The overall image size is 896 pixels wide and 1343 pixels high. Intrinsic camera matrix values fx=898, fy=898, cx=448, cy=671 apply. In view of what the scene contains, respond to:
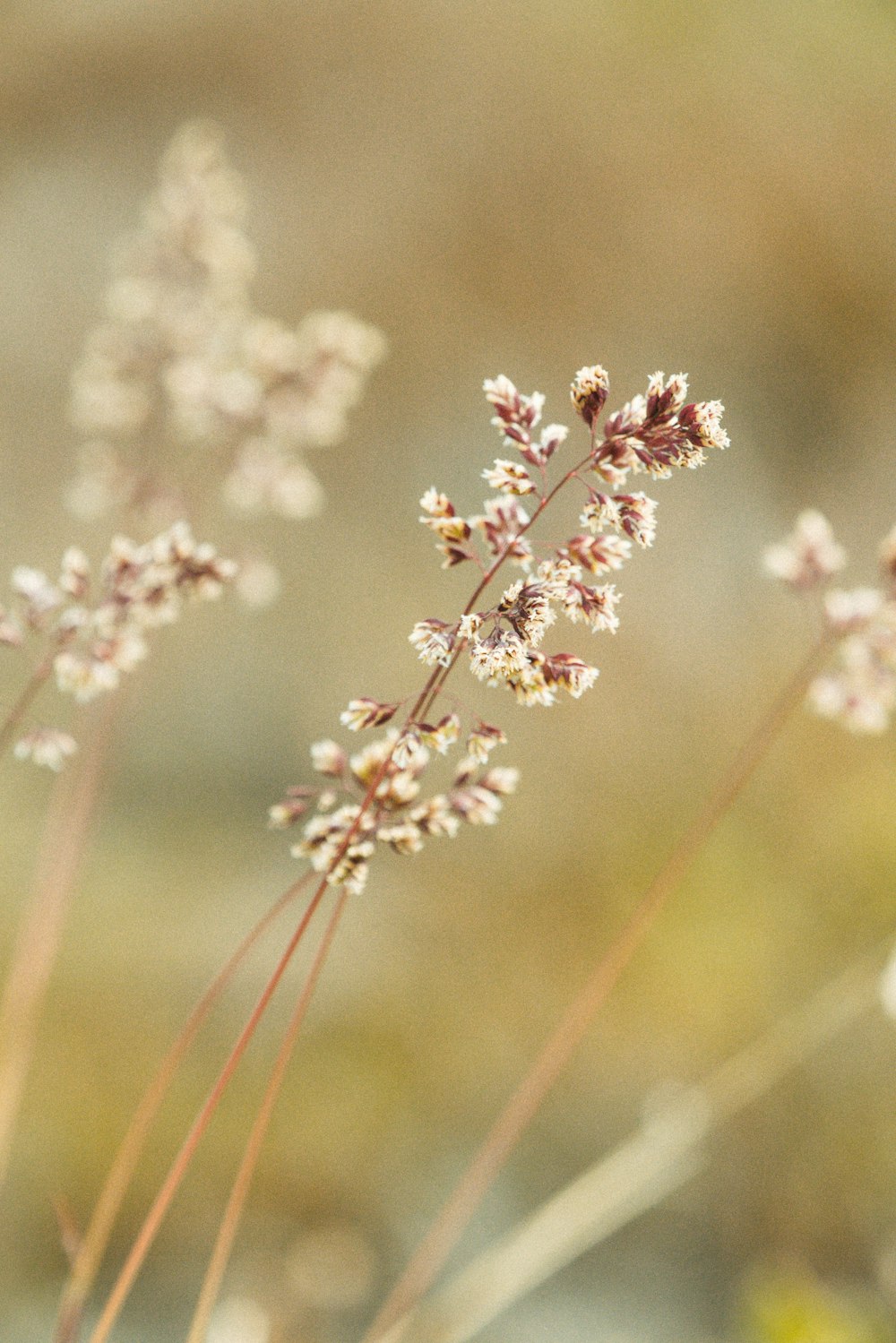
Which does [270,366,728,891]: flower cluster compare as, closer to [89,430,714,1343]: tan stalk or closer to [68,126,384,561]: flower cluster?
[89,430,714,1343]: tan stalk

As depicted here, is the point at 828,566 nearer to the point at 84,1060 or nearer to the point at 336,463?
the point at 336,463

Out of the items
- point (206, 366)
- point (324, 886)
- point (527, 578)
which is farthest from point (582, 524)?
point (206, 366)

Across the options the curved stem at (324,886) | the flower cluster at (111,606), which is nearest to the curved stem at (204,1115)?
the curved stem at (324,886)

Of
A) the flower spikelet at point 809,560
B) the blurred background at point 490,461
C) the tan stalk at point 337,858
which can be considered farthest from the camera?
the blurred background at point 490,461

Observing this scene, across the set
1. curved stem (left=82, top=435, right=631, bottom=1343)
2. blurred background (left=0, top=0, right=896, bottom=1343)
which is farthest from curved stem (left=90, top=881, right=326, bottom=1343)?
blurred background (left=0, top=0, right=896, bottom=1343)

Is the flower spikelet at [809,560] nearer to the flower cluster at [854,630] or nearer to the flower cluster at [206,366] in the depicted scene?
the flower cluster at [854,630]
